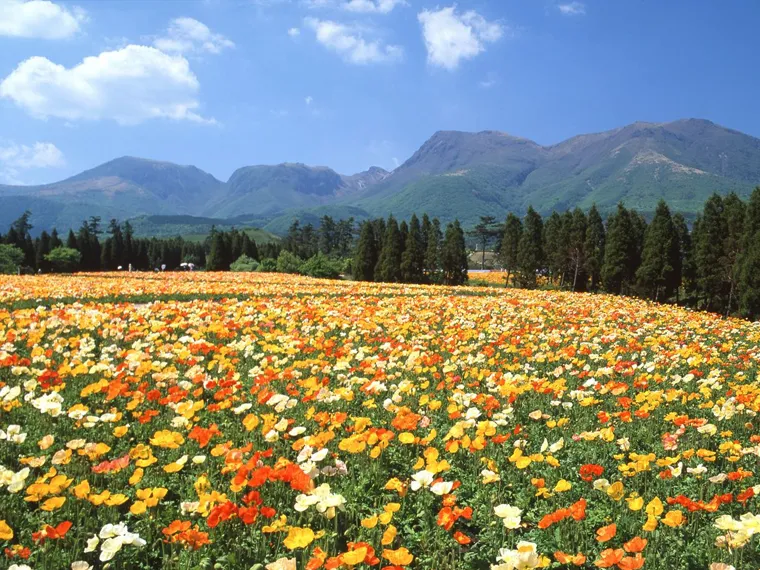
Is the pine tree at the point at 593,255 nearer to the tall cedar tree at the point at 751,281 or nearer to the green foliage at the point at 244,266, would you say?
the tall cedar tree at the point at 751,281

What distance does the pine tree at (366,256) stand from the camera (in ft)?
186

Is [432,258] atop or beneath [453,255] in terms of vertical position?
beneath

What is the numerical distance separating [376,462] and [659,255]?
3870 cm

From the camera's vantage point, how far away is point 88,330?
9391 mm

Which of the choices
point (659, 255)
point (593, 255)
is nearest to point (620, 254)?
point (659, 255)

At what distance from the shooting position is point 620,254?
4006cm

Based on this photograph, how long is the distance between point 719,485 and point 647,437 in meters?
0.89

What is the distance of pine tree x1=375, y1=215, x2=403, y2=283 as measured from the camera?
5394 cm

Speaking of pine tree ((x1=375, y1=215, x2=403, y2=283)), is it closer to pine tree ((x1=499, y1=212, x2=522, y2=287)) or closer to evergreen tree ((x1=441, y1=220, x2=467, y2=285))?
evergreen tree ((x1=441, y1=220, x2=467, y2=285))

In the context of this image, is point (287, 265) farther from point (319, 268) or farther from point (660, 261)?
point (660, 261)

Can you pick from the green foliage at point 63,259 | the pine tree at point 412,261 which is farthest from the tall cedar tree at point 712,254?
the green foliage at point 63,259

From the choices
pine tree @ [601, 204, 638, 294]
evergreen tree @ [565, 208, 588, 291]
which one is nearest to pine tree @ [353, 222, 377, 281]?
evergreen tree @ [565, 208, 588, 291]

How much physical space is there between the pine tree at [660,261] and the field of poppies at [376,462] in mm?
31451

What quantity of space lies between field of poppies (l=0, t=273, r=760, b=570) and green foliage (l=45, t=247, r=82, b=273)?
239ft
